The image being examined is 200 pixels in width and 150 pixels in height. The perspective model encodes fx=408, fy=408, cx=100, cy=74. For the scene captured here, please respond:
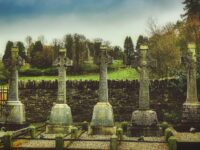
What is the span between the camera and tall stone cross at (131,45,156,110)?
15.3 meters

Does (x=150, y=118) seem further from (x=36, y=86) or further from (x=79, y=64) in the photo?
(x=79, y=64)

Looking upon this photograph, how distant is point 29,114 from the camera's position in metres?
21.2

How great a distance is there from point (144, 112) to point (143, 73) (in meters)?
1.48

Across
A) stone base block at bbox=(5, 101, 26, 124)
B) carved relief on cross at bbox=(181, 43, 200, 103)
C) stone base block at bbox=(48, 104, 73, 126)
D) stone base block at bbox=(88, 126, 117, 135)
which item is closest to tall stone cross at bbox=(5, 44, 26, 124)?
stone base block at bbox=(5, 101, 26, 124)

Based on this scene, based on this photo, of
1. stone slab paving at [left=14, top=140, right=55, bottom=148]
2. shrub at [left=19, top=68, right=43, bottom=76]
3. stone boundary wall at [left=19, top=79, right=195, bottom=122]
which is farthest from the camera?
shrub at [left=19, top=68, right=43, bottom=76]

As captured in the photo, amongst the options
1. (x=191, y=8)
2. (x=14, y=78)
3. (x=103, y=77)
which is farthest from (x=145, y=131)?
(x=191, y=8)

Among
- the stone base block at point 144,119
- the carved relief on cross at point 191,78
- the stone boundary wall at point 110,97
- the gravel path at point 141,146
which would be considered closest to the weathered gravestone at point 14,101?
the stone boundary wall at point 110,97

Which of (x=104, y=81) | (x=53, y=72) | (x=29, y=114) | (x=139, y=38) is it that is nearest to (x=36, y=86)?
(x=29, y=114)

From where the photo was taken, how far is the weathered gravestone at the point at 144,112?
48.8 ft

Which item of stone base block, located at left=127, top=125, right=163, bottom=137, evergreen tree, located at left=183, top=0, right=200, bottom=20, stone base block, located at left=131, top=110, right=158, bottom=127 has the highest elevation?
evergreen tree, located at left=183, top=0, right=200, bottom=20

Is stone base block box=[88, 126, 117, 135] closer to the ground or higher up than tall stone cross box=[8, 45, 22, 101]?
closer to the ground

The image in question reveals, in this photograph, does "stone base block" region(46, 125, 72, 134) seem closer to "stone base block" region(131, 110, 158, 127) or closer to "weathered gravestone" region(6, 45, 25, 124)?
"weathered gravestone" region(6, 45, 25, 124)

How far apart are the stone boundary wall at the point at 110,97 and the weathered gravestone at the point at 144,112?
4.61 metres

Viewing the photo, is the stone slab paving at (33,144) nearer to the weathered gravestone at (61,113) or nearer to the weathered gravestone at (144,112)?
the weathered gravestone at (61,113)
